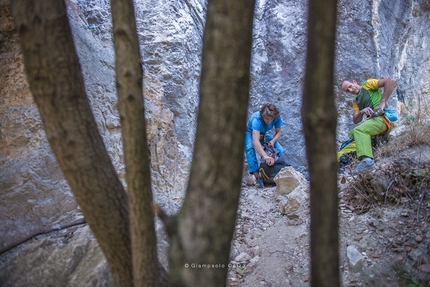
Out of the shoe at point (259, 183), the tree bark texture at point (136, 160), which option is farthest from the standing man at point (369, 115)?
the tree bark texture at point (136, 160)

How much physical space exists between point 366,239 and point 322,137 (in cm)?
211

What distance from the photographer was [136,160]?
1212mm

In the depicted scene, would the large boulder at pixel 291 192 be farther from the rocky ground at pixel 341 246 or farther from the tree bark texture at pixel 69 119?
the tree bark texture at pixel 69 119

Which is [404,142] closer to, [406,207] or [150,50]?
[406,207]

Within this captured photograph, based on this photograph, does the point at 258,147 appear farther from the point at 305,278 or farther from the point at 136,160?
the point at 136,160

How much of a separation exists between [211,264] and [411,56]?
32.2 ft

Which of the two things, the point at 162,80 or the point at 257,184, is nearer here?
the point at 162,80

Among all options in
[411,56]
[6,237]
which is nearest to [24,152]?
[6,237]

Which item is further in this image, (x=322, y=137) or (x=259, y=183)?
(x=259, y=183)

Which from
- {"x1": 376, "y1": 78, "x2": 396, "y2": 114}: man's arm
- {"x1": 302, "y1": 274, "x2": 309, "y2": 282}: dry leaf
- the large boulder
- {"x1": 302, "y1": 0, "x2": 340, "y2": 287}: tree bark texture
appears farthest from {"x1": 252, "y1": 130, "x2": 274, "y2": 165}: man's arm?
{"x1": 302, "y1": 0, "x2": 340, "y2": 287}: tree bark texture

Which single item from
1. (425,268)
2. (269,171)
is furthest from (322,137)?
(269,171)

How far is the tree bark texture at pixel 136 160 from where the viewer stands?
3.90ft

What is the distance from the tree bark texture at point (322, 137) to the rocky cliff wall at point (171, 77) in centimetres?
151

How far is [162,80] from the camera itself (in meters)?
5.03
